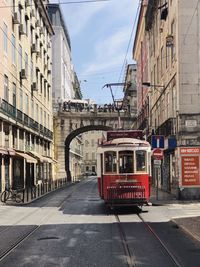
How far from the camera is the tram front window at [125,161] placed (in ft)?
66.1

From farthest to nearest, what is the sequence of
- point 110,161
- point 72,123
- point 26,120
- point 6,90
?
point 72,123, point 26,120, point 6,90, point 110,161

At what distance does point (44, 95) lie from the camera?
60.9 meters

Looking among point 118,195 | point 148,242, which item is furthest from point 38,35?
point 148,242

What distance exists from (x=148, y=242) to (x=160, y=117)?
87.9ft

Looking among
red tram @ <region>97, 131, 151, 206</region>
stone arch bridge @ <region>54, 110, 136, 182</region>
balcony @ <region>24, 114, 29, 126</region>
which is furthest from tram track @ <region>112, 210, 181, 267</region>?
stone arch bridge @ <region>54, 110, 136, 182</region>

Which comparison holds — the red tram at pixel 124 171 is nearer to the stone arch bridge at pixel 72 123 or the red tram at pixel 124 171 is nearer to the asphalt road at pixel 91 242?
the asphalt road at pixel 91 242

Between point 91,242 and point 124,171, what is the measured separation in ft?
27.4

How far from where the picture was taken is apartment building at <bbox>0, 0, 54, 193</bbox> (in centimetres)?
3625

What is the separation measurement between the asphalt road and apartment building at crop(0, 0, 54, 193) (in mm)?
15958

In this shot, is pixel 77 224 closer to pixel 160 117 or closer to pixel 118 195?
pixel 118 195

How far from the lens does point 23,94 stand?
44750mm

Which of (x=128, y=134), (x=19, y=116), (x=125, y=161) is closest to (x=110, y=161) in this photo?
(x=125, y=161)

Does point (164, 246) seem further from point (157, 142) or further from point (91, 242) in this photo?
point (157, 142)

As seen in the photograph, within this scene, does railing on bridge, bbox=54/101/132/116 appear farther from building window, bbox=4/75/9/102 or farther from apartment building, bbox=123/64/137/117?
building window, bbox=4/75/9/102
